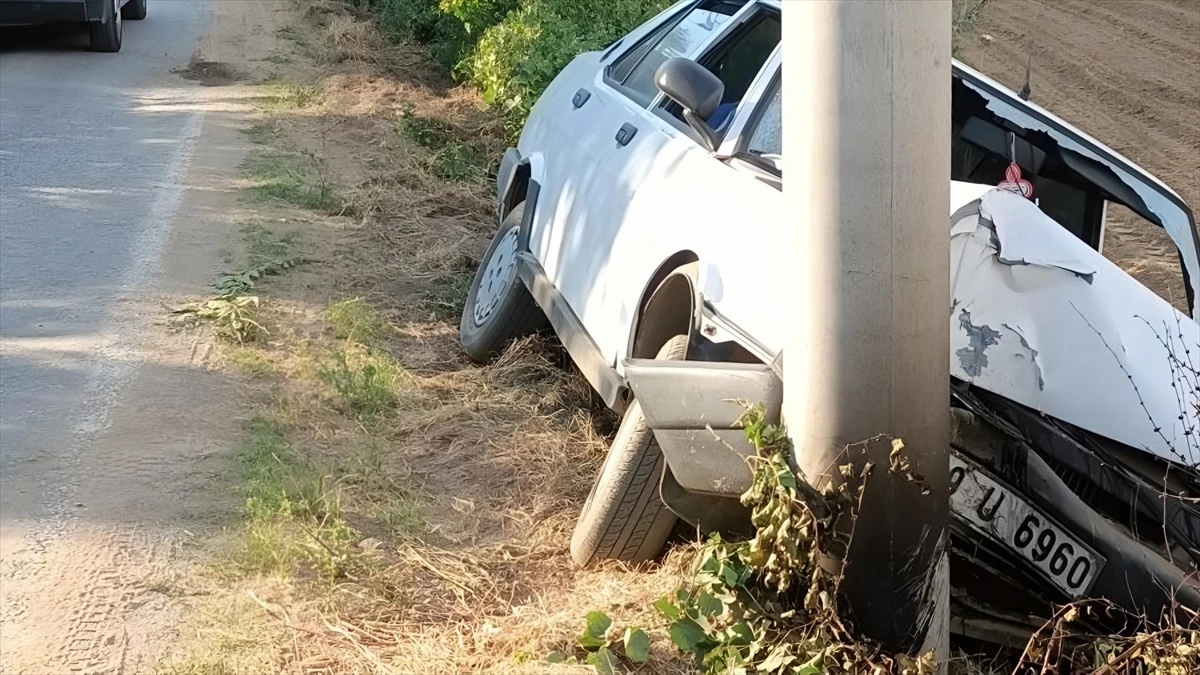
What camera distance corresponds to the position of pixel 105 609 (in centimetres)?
385

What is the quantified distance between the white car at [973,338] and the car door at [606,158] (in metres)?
0.02

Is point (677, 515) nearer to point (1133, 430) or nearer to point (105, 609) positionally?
point (1133, 430)

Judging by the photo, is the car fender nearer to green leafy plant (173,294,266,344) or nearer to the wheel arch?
the wheel arch

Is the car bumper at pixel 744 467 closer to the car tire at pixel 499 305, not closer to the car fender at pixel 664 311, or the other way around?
the car fender at pixel 664 311

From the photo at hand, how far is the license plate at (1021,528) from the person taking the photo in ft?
10.3

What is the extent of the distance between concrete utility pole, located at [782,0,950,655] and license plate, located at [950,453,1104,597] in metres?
0.12

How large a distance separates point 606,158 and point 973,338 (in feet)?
6.77

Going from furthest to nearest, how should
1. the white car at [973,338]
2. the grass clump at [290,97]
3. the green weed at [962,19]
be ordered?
the grass clump at [290,97]
the green weed at [962,19]
the white car at [973,338]

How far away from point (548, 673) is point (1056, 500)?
4.74ft

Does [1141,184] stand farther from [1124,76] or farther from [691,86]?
[1124,76]

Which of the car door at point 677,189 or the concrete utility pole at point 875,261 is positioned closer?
the concrete utility pole at point 875,261

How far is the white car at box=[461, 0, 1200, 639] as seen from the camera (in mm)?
3240

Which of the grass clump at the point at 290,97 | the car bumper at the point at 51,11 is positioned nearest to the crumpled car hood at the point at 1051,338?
the grass clump at the point at 290,97

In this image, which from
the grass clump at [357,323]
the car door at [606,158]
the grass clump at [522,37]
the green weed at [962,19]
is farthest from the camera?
the green weed at [962,19]
